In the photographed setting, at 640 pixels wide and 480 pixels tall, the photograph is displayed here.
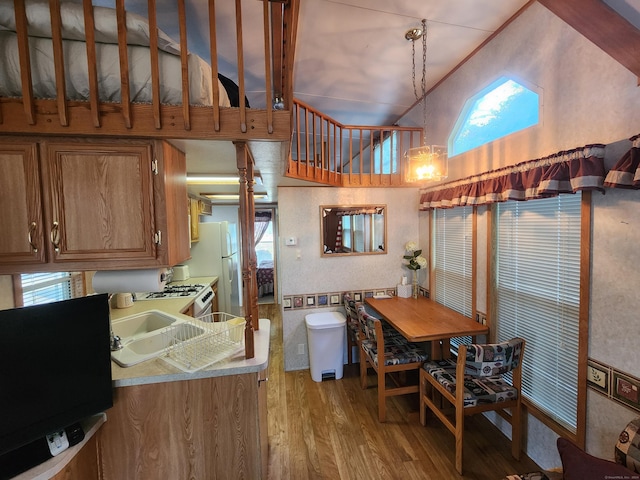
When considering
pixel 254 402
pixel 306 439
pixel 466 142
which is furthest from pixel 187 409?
pixel 466 142

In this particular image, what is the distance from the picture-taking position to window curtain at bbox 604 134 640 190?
1.21 metres

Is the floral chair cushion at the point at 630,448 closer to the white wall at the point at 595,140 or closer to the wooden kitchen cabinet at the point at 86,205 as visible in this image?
the white wall at the point at 595,140

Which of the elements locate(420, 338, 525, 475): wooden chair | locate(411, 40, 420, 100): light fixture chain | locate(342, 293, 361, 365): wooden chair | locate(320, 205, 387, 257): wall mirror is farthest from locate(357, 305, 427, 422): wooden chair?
locate(411, 40, 420, 100): light fixture chain

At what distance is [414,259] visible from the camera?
9.97 ft

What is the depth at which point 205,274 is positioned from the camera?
409 centimetres

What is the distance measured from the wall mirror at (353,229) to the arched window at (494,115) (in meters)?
1.09

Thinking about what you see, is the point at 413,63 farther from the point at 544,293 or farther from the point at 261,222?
the point at 261,222

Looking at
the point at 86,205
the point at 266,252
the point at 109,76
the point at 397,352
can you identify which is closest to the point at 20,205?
the point at 86,205

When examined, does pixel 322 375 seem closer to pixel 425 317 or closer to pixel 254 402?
pixel 425 317

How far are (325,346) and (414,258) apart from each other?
146 cm

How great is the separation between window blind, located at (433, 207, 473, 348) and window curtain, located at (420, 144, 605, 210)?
9.5 inches

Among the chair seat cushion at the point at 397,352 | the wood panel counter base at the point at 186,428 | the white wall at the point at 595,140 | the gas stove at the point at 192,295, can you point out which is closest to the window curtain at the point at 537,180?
the white wall at the point at 595,140

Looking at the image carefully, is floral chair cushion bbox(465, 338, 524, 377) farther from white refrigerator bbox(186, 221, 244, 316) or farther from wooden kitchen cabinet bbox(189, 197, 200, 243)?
white refrigerator bbox(186, 221, 244, 316)

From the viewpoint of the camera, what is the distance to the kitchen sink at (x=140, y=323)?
210 centimetres
